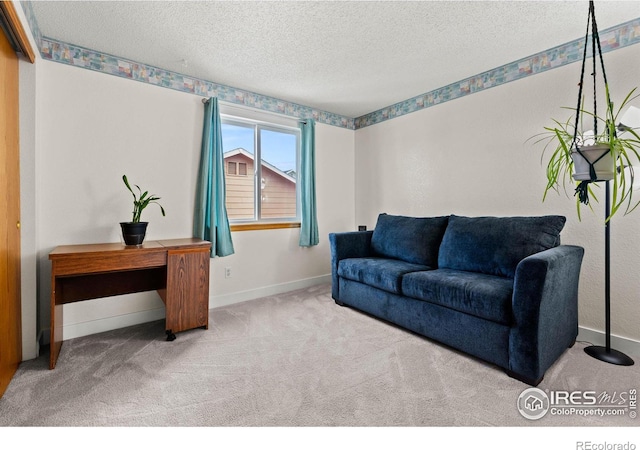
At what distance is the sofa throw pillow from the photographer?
2.82 m

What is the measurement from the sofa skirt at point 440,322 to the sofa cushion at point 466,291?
0.06m

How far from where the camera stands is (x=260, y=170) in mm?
3543

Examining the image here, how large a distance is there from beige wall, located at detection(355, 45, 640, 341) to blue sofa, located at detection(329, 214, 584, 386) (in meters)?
0.32

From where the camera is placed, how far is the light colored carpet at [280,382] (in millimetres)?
1459

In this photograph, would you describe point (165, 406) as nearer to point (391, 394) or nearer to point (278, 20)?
point (391, 394)

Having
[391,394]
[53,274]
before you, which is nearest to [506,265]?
[391,394]

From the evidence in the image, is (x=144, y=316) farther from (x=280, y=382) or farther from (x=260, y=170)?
(x=260, y=170)

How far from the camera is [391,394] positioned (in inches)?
64.7

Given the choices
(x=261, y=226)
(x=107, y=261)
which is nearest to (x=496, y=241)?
(x=261, y=226)

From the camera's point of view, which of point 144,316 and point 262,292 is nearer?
point 144,316

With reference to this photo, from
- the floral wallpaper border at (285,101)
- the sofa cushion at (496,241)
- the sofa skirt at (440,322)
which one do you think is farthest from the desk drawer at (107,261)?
the sofa cushion at (496,241)

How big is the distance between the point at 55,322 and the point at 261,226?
193 centimetres

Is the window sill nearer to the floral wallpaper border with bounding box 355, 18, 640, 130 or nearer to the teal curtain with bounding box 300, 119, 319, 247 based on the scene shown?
the teal curtain with bounding box 300, 119, 319, 247

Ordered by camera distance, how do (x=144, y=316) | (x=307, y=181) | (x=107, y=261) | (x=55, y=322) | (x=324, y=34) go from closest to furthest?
(x=55, y=322), (x=107, y=261), (x=324, y=34), (x=144, y=316), (x=307, y=181)
